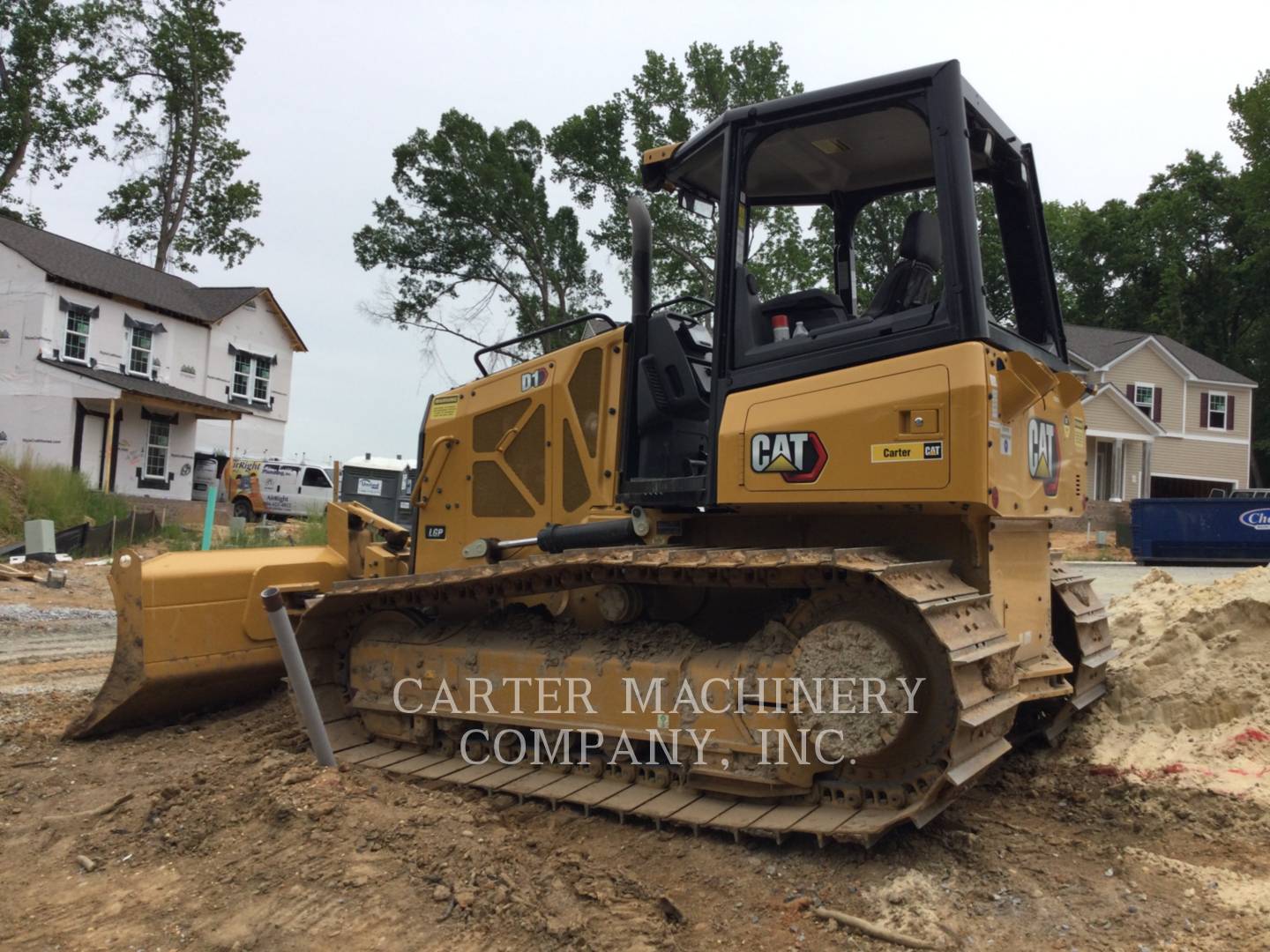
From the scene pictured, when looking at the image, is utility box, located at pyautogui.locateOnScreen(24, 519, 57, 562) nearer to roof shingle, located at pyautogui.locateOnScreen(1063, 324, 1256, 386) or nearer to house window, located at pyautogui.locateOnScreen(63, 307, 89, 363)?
house window, located at pyautogui.locateOnScreen(63, 307, 89, 363)

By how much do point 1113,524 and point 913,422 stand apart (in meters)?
30.3

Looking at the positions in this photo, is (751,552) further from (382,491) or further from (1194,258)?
(1194,258)

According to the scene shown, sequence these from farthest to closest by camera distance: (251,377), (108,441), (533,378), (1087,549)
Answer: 1. (251,377)
2. (108,441)
3. (1087,549)
4. (533,378)

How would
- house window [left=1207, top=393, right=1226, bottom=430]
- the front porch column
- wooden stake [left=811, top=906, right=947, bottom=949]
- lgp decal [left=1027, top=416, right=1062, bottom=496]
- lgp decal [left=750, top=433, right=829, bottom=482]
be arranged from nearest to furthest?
wooden stake [left=811, top=906, right=947, bottom=949] → lgp decal [left=750, top=433, right=829, bottom=482] → lgp decal [left=1027, top=416, right=1062, bottom=496] → the front porch column → house window [left=1207, top=393, right=1226, bottom=430]

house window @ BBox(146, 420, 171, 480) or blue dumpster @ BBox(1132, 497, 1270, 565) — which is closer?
blue dumpster @ BBox(1132, 497, 1270, 565)

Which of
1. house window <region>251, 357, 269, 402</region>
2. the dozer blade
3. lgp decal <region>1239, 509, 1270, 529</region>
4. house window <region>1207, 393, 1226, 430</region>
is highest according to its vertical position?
house window <region>1207, 393, 1226, 430</region>

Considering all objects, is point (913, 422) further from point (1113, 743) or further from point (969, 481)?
point (1113, 743)

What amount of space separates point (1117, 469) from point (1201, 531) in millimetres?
17839

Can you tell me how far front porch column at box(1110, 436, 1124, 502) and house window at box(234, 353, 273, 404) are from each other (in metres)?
29.6

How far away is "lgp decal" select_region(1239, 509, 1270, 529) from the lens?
19.1 meters

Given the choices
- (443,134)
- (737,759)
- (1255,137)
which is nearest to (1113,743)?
(737,759)

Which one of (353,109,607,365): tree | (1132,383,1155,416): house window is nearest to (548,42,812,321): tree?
(353,109,607,365): tree

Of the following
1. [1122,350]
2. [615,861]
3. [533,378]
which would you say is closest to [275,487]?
[533,378]

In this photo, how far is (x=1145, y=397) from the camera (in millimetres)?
38031
